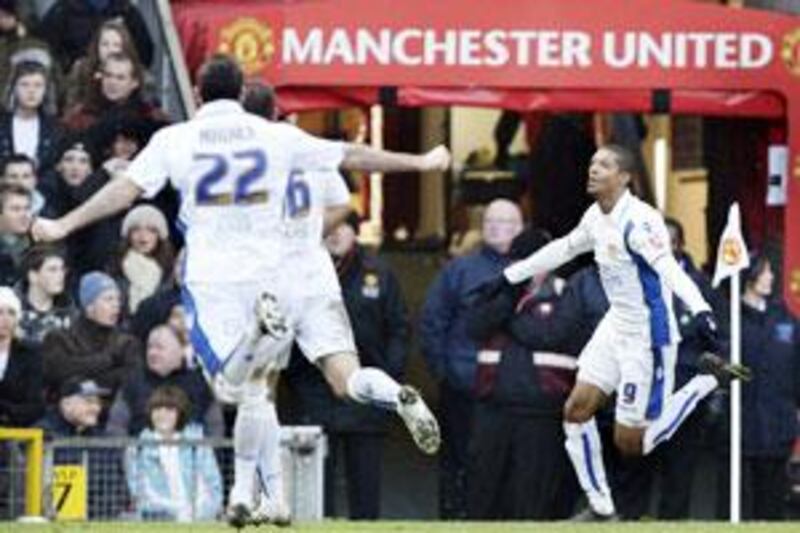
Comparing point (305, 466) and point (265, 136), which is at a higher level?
point (265, 136)

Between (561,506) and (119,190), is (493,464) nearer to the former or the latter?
(561,506)

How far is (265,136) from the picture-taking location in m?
16.8

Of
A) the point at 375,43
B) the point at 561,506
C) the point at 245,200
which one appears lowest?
the point at 561,506

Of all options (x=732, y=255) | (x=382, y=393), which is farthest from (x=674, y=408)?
(x=382, y=393)

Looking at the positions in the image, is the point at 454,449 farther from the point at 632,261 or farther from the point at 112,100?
the point at 112,100

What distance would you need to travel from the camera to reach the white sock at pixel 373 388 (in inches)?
665

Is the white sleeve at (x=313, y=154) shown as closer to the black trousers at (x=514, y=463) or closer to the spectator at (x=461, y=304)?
the spectator at (x=461, y=304)

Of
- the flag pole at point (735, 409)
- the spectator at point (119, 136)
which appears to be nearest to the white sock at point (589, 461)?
the flag pole at point (735, 409)

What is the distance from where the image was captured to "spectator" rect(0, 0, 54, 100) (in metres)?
21.7

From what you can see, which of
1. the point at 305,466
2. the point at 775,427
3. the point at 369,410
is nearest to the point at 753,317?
the point at 775,427

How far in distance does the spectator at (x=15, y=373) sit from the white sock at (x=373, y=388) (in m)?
3.60

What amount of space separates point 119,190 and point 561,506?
19.8 feet

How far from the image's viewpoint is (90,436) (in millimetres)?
20438

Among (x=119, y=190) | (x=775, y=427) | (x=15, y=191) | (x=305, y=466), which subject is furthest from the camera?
(x=775, y=427)
